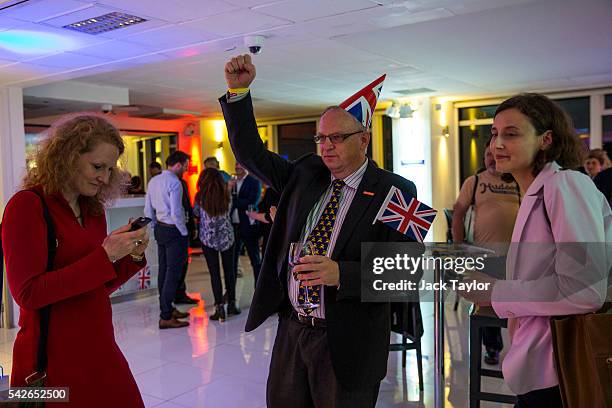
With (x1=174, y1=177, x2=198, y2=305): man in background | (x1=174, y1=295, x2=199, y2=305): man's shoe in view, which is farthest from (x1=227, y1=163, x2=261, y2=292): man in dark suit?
(x1=174, y1=295, x2=199, y2=305): man's shoe

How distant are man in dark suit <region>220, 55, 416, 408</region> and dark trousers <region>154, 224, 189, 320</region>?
148 inches

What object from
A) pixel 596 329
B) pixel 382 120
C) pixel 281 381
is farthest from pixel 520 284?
pixel 382 120

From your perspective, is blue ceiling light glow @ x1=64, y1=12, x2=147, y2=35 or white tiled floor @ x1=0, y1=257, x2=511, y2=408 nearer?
white tiled floor @ x1=0, y1=257, x2=511, y2=408

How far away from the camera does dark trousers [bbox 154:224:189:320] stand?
18.6 feet

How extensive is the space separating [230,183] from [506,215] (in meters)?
3.95

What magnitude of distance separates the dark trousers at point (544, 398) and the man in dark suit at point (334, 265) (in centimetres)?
55

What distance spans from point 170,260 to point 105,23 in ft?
8.15

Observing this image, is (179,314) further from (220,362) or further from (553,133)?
(553,133)

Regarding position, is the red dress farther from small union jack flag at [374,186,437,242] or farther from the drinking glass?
small union jack flag at [374,186,437,242]

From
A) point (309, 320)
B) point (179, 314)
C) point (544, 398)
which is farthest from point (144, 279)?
point (544, 398)

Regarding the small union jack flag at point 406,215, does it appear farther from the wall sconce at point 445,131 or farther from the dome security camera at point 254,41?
the wall sconce at point 445,131

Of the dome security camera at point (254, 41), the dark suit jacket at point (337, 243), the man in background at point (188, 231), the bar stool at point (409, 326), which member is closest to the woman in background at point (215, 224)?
the man in background at point (188, 231)

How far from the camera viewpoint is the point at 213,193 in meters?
5.79

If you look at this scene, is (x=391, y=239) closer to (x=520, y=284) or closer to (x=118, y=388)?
(x=520, y=284)
